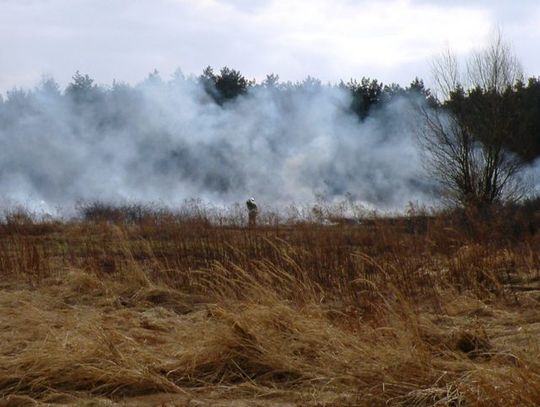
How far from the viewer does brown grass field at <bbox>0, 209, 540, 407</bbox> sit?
4.95 m

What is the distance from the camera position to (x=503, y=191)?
23250mm

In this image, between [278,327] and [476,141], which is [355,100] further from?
[278,327]

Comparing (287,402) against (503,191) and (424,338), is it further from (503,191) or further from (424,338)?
(503,191)

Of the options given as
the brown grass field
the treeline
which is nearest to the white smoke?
the treeline

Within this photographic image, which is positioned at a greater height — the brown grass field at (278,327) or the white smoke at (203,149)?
the white smoke at (203,149)

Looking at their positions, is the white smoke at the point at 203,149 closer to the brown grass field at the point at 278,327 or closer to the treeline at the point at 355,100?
the treeline at the point at 355,100

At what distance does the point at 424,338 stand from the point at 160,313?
3.22 m

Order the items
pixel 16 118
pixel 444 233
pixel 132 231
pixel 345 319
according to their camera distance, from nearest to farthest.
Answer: pixel 345 319
pixel 444 233
pixel 132 231
pixel 16 118

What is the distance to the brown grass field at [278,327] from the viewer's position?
495cm

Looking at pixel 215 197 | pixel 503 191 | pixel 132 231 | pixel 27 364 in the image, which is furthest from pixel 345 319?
pixel 215 197

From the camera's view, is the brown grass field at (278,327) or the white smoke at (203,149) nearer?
the brown grass field at (278,327)

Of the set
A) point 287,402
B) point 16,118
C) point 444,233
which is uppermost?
point 16,118

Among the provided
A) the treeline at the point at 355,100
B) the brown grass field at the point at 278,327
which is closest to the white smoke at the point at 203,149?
the treeline at the point at 355,100

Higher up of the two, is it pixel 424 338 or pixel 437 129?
pixel 437 129
